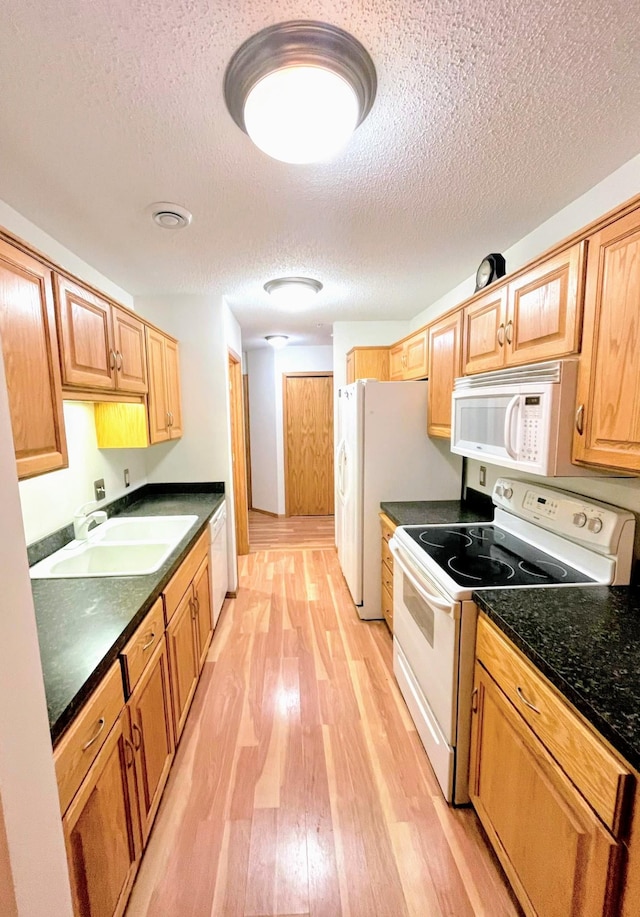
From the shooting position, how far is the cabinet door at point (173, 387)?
108 inches

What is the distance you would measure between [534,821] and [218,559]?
7.18 feet

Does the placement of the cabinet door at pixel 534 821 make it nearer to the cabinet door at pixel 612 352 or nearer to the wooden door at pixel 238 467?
the cabinet door at pixel 612 352

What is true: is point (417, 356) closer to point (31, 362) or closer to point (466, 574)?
point (466, 574)

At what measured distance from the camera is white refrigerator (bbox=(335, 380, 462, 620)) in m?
2.72

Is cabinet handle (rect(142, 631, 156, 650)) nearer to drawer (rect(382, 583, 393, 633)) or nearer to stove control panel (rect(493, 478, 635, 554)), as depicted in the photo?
drawer (rect(382, 583, 393, 633))

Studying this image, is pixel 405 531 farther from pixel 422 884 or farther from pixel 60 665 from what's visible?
pixel 60 665

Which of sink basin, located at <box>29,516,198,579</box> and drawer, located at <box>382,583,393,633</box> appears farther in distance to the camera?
drawer, located at <box>382,583,393,633</box>

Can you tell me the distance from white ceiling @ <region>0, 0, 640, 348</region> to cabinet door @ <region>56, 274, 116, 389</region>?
399mm

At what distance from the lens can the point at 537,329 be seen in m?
1.48

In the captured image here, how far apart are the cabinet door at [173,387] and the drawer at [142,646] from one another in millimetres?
1534

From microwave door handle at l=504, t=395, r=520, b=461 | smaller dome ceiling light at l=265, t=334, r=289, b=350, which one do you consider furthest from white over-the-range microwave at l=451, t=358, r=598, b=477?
smaller dome ceiling light at l=265, t=334, r=289, b=350

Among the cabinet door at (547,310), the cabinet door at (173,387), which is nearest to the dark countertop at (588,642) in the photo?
the cabinet door at (547,310)

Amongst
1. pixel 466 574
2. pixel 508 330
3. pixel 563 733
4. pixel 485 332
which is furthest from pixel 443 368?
pixel 563 733

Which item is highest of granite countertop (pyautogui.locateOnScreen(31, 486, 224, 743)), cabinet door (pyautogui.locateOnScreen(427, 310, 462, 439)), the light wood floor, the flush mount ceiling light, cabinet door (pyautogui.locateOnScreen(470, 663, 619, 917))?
the flush mount ceiling light
